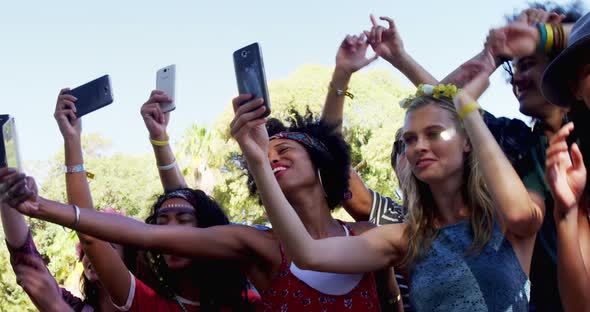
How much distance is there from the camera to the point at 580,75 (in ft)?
7.29

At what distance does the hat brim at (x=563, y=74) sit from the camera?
7.11 ft

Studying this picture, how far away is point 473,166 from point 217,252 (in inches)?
43.2

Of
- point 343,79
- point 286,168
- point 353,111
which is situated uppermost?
point 343,79

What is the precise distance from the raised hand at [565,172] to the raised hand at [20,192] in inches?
70.5

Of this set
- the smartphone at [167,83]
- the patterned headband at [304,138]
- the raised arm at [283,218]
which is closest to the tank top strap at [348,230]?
the patterned headband at [304,138]

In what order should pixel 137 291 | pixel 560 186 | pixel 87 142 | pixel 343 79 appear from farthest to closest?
pixel 87 142
pixel 343 79
pixel 137 291
pixel 560 186

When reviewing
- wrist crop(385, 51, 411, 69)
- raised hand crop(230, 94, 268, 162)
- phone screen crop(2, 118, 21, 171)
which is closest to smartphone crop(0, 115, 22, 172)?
phone screen crop(2, 118, 21, 171)

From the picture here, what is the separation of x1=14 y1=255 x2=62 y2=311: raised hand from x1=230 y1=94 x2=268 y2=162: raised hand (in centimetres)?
135

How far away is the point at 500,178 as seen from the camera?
234cm

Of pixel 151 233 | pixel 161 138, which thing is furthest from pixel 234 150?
pixel 151 233

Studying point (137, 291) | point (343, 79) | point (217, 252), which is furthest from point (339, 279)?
point (343, 79)

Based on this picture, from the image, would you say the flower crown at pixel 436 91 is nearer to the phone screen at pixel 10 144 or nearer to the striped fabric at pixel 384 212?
the striped fabric at pixel 384 212

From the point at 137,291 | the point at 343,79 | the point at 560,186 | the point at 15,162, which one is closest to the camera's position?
the point at 560,186

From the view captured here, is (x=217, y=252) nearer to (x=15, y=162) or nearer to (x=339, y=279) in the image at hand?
(x=339, y=279)
